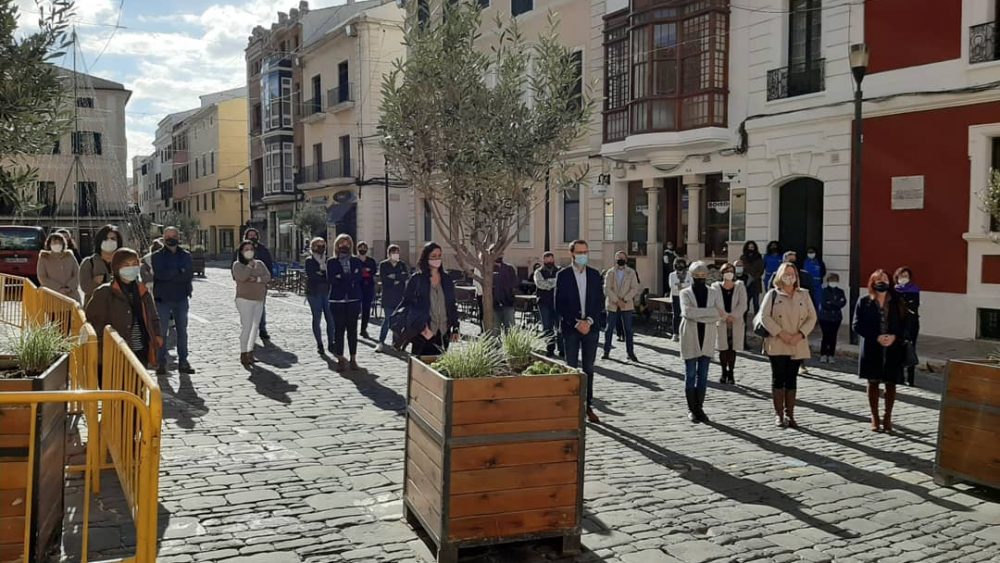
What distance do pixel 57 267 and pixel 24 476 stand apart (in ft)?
30.5

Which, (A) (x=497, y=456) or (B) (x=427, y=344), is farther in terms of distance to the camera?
(B) (x=427, y=344)

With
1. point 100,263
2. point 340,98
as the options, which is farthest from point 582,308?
point 340,98

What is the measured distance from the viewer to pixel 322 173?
40.8m

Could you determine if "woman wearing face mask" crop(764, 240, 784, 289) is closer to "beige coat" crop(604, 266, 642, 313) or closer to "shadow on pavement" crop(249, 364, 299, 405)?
"beige coat" crop(604, 266, 642, 313)

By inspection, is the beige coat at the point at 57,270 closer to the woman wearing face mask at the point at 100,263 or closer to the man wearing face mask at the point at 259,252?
the woman wearing face mask at the point at 100,263

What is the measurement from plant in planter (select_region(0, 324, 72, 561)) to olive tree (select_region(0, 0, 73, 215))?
3.83 ft

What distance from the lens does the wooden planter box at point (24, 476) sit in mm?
4145

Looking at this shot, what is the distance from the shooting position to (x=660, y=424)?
28.1ft

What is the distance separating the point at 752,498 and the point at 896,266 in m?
11.3

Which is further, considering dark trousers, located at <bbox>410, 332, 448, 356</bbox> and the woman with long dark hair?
dark trousers, located at <bbox>410, 332, 448, 356</bbox>

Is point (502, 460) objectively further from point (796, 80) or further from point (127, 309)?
point (796, 80)

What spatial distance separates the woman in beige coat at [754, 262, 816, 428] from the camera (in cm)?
831

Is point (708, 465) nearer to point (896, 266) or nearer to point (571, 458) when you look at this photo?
point (571, 458)

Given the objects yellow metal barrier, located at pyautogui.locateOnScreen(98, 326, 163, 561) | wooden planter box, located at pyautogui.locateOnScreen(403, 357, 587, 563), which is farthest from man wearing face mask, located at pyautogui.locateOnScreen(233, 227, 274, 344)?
wooden planter box, located at pyautogui.locateOnScreen(403, 357, 587, 563)
